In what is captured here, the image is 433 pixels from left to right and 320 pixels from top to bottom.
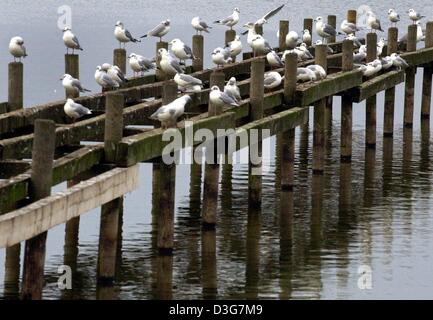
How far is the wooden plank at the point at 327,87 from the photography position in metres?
23.8

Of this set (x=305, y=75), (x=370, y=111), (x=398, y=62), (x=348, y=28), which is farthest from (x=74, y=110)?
(x=348, y=28)

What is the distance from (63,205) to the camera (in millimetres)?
15445

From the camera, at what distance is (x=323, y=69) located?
25.8m

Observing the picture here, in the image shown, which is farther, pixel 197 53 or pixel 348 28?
pixel 348 28

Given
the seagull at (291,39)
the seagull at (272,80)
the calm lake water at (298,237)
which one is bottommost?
the calm lake water at (298,237)

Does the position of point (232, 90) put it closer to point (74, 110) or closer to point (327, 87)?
point (74, 110)

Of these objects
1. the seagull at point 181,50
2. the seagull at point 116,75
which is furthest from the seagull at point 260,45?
the seagull at point 116,75

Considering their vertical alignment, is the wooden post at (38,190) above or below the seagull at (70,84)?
below

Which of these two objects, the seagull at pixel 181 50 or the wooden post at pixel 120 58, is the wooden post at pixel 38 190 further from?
the seagull at pixel 181 50

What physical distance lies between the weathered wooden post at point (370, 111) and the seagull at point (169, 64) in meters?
5.74

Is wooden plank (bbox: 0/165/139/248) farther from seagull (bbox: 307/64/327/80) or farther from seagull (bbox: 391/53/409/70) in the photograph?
seagull (bbox: 391/53/409/70)

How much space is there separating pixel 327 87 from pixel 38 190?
1039 centimetres

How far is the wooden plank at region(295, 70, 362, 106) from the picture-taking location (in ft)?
78.2
